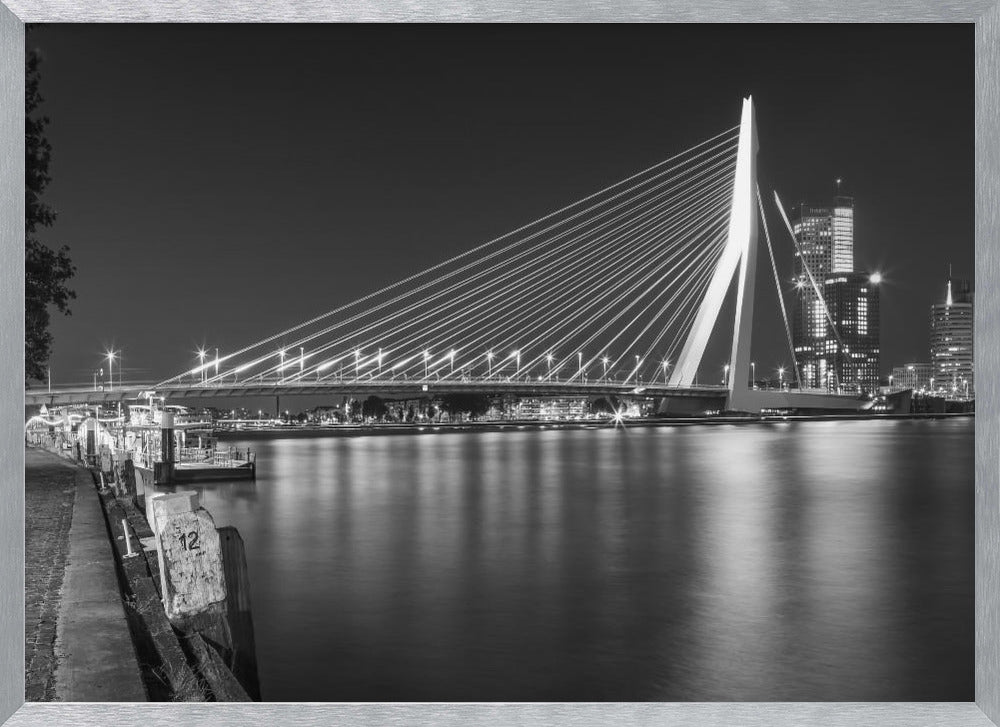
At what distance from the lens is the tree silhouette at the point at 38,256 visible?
6957mm

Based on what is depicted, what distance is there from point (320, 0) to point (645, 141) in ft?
16.6

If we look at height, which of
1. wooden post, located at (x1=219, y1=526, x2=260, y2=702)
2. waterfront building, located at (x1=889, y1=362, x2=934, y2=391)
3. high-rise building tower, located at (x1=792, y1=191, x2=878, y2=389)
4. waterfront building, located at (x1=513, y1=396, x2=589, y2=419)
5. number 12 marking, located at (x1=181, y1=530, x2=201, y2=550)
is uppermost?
high-rise building tower, located at (x1=792, y1=191, x2=878, y2=389)

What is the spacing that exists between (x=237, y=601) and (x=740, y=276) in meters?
23.3

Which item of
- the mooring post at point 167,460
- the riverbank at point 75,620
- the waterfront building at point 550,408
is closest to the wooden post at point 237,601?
the riverbank at point 75,620

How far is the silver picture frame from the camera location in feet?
11.0

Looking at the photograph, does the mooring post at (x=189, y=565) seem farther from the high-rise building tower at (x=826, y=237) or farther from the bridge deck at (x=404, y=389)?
the bridge deck at (x=404, y=389)

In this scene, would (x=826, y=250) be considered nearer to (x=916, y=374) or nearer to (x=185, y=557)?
(x=916, y=374)

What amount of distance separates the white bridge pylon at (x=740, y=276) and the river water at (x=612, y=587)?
260 inches

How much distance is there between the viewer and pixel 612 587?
8766 millimetres

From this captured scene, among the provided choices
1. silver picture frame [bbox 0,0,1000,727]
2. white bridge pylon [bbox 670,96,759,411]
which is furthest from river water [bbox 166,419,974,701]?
white bridge pylon [bbox 670,96,759,411]

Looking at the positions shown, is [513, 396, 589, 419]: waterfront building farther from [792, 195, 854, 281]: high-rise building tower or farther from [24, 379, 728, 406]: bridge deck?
[792, 195, 854, 281]: high-rise building tower

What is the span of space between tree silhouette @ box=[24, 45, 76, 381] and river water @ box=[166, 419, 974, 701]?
114 inches

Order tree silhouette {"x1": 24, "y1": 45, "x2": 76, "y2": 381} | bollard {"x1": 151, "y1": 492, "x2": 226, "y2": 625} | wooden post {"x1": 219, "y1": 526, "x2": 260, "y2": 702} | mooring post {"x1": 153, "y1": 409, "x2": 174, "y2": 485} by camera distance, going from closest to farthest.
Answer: bollard {"x1": 151, "y1": 492, "x2": 226, "y2": 625}, wooden post {"x1": 219, "y1": 526, "x2": 260, "y2": 702}, tree silhouette {"x1": 24, "y1": 45, "x2": 76, "y2": 381}, mooring post {"x1": 153, "y1": 409, "x2": 174, "y2": 485}

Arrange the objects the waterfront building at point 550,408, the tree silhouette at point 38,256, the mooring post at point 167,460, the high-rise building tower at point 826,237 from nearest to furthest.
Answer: the tree silhouette at point 38,256, the high-rise building tower at point 826,237, the mooring post at point 167,460, the waterfront building at point 550,408
